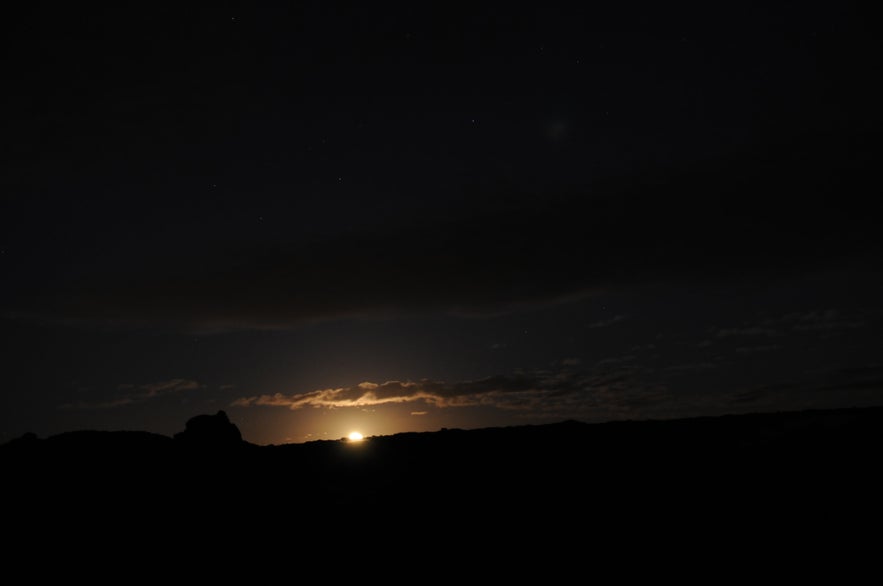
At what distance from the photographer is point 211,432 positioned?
30516 millimetres

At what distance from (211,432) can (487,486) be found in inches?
553

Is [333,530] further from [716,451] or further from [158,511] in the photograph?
[716,451]

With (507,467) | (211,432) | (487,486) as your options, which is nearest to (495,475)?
(507,467)

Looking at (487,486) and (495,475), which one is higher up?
(495,475)

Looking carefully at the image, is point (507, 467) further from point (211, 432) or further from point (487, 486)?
point (211, 432)

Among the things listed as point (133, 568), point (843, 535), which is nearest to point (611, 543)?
point (843, 535)

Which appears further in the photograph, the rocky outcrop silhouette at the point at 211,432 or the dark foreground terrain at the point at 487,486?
the rocky outcrop silhouette at the point at 211,432

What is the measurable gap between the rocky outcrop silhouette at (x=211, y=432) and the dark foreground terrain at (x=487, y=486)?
0.07 meters

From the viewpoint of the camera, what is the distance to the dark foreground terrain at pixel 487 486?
18281 mm

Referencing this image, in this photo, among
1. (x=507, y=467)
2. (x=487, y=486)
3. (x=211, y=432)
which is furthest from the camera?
(x=211, y=432)

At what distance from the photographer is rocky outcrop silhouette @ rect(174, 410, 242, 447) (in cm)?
3019

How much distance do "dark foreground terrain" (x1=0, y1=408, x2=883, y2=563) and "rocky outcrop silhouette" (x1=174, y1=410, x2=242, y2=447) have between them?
0.07m

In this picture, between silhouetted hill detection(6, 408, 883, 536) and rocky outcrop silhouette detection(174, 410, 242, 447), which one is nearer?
silhouetted hill detection(6, 408, 883, 536)

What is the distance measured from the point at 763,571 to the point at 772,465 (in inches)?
202
